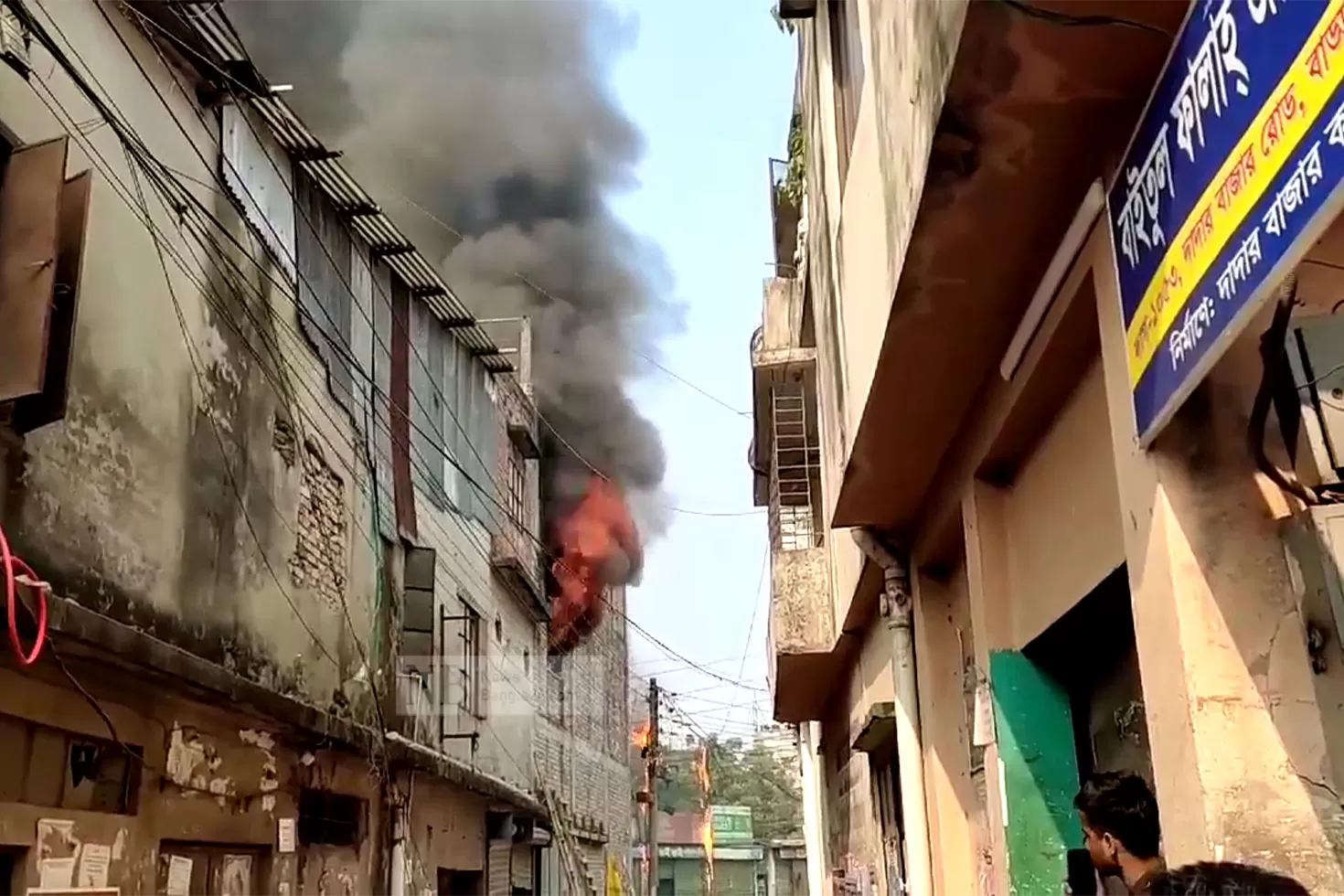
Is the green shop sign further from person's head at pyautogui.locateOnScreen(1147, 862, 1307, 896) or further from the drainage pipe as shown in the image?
person's head at pyautogui.locateOnScreen(1147, 862, 1307, 896)

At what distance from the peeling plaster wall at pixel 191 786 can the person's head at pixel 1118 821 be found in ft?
16.0

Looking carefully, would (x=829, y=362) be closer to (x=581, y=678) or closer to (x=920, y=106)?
(x=920, y=106)

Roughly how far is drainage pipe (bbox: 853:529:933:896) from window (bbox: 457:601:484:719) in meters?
9.09

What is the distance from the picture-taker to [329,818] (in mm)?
9898

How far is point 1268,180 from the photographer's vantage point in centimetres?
189

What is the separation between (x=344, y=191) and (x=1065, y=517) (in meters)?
9.16

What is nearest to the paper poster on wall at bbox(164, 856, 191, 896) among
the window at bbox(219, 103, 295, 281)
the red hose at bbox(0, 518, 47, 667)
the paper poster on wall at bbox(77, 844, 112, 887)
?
the paper poster on wall at bbox(77, 844, 112, 887)

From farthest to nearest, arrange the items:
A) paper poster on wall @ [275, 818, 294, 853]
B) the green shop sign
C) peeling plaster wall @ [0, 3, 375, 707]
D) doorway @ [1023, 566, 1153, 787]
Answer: the green shop sign → paper poster on wall @ [275, 818, 294, 853] → peeling plaster wall @ [0, 3, 375, 707] → doorway @ [1023, 566, 1153, 787]

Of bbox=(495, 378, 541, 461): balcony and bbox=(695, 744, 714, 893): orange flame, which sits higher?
bbox=(495, 378, 541, 461): balcony

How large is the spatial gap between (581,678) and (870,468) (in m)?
18.6

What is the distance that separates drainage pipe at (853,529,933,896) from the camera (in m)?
6.13

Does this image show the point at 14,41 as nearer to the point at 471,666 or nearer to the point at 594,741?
the point at 471,666

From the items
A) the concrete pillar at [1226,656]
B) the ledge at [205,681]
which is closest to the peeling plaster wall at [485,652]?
the ledge at [205,681]

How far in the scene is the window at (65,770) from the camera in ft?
18.9
